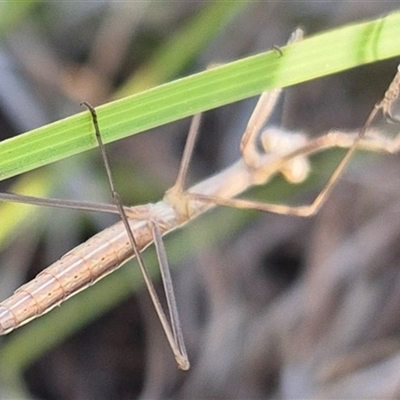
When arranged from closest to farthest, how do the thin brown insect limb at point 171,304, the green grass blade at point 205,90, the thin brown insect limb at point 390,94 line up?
the green grass blade at point 205,90, the thin brown insect limb at point 390,94, the thin brown insect limb at point 171,304

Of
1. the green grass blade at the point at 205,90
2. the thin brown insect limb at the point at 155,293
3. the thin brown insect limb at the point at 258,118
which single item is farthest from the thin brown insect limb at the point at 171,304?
the green grass blade at the point at 205,90

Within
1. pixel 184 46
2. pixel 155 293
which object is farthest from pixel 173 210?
pixel 184 46

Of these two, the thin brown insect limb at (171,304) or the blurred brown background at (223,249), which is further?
the blurred brown background at (223,249)

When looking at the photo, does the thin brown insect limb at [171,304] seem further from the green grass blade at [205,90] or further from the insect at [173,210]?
the green grass blade at [205,90]

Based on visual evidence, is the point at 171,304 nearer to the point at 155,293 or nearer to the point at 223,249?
the point at 155,293

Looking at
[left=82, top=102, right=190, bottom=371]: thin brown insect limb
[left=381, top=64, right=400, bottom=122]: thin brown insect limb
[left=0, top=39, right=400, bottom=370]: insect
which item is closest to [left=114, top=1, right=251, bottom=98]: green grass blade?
[left=0, top=39, right=400, bottom=370]: insect

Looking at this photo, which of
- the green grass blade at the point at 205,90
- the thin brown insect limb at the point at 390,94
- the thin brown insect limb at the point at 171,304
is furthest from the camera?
the thin brown insect limb at the point at 171,304

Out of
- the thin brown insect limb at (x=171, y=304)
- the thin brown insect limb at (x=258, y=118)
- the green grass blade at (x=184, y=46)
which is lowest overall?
the thin brown insect limb at (x=171, y=304)
